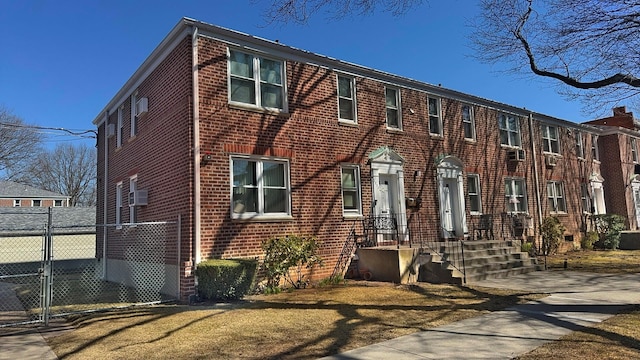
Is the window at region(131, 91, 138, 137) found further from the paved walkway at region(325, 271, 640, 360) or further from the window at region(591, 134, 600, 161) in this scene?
the window at region(591, 134, 600, 161)

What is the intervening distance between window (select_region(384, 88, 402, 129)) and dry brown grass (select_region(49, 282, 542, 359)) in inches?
248

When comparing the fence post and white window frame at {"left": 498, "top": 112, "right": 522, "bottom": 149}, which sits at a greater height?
white window frame at {"left": 498, "top": 112, "right": 522, "bottom": 149}

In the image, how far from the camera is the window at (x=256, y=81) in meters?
11.3

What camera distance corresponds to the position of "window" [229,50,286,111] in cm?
1128

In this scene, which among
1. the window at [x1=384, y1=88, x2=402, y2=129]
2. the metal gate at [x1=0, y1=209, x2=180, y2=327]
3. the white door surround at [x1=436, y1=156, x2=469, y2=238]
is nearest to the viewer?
the metal gate at [x1=0, y1=209, x2=180, y2=327]

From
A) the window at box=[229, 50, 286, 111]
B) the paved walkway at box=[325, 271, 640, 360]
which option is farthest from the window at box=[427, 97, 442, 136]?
the paved walkway at box=[325, 271, 640, 360]

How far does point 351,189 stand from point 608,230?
15.4m

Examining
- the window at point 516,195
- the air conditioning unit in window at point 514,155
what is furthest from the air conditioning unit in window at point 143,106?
the air conditioning unit in window at point 514,155

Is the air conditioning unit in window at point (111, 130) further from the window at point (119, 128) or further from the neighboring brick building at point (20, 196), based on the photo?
the neighboring brick building at point (20, 196)

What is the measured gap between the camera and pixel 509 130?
19109mm

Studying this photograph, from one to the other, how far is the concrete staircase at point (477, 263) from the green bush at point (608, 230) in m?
9.20

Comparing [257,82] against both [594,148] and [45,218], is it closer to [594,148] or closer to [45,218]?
[594,148]

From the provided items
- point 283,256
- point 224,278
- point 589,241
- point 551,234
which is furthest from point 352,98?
point 589,241

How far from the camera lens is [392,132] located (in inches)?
569
